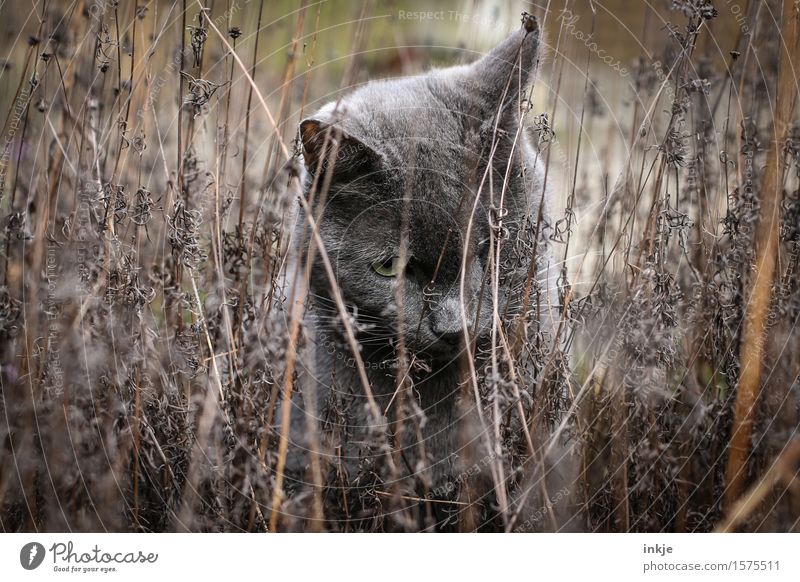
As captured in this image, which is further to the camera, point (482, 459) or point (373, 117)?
point (373, 117)

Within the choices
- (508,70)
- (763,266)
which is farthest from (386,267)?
(763,266)

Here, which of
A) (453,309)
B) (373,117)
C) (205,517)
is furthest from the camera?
(373,117)

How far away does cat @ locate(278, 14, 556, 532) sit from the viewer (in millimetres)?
1655

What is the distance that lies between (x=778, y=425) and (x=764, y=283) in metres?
0.32

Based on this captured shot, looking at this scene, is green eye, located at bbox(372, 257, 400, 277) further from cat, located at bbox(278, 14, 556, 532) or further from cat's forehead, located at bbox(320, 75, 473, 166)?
cat's forehead, located at bbox(320, 75, 473, 166)

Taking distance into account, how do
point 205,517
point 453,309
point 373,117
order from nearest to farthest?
point 205,517, point 453,309, point 373,117

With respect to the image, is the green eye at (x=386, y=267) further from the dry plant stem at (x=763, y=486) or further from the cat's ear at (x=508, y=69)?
the dry plant stem at (x=763, y=486)

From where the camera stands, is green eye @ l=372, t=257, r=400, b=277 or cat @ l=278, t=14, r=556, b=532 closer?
cat @ l=278, t=14, r=556, b=532

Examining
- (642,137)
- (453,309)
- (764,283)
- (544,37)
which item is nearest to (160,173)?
(453,309)
